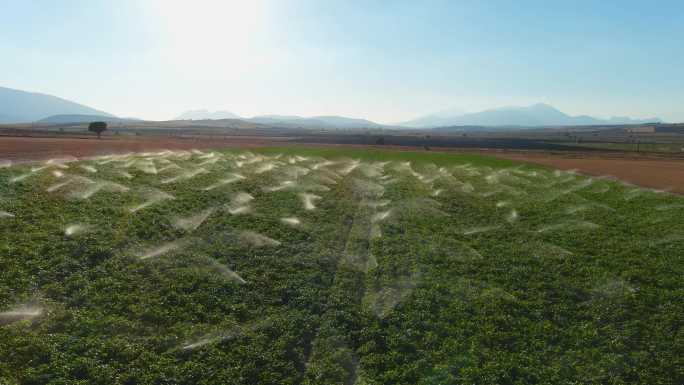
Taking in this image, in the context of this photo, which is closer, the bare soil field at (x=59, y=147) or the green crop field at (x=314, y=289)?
the green crop field at (x=314, y=289)

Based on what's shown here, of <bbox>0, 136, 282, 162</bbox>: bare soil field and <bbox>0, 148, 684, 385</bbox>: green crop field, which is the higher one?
<bbox>0, 136, 282, 162</bbox>: bare soil field

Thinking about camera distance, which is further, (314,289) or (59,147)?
(59,147)

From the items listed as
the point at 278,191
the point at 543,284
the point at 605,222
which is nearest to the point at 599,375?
the point at 543,284

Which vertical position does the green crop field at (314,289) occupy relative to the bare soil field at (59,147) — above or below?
below

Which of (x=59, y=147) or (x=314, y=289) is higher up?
(x=59, y=147)

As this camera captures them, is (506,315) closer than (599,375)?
No

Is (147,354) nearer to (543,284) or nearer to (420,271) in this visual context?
(420,271)

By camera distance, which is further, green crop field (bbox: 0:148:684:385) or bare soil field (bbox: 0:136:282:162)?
bare soil field (bbox: 0:136:282:162)

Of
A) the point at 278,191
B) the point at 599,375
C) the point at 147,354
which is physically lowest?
the point at 599,375
